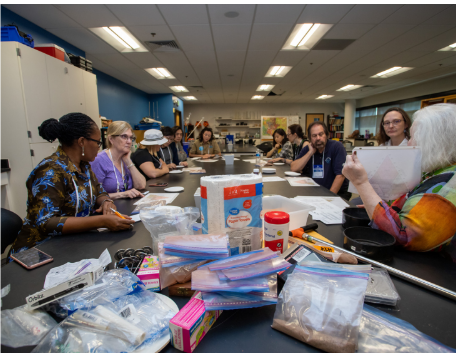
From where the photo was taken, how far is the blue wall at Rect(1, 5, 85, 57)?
288 centimetres

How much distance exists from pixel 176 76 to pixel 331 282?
678 cm

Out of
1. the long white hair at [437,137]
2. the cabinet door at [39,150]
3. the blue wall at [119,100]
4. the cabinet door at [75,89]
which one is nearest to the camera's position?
the long white hair at [437,137]

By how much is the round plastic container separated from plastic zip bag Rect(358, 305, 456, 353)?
0.91 ft

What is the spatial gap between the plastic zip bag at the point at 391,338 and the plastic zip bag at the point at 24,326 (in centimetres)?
66

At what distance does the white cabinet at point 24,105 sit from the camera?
2.55 meters

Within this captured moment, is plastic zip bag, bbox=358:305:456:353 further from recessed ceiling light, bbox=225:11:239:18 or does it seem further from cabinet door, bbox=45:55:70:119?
cabinet door, bbox=45:55:70:119

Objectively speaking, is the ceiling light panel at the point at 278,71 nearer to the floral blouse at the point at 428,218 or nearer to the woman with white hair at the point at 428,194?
the woman with white hair at the point at 428,194

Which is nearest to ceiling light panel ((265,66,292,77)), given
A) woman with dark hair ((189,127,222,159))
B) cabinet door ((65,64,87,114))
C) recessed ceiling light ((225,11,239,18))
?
woman with dark hair ((189,127,222,159))

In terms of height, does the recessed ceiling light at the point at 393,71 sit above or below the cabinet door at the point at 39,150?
above

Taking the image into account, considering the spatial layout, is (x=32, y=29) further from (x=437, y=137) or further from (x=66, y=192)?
(x=437, y=137)

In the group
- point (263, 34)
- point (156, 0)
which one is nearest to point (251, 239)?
point (156, 0)

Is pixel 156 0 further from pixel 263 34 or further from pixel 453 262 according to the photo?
pixel 453 262

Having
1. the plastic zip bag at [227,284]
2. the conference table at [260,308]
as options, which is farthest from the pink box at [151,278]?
the plastic zip bag at [227,284]

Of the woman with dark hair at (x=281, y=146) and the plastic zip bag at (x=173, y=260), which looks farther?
the woman with dark hair at (x=281, y=146)
